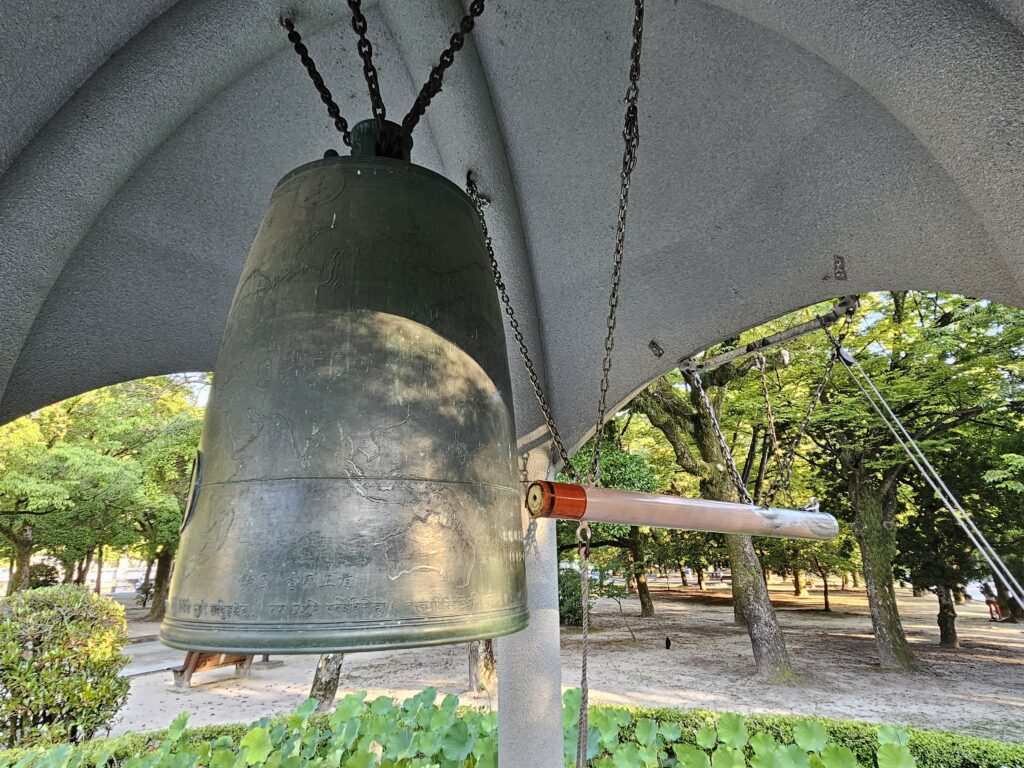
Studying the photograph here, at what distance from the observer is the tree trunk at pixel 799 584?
2198cm

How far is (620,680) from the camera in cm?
970

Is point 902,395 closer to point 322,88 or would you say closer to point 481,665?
point 481,665

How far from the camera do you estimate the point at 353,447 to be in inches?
41.0

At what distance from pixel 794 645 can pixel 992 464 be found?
552 centimetres

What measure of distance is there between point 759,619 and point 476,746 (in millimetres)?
7436

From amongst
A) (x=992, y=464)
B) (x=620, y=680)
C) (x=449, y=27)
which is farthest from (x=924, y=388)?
(x=449, y=27)

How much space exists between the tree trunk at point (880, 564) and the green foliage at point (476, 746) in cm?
578

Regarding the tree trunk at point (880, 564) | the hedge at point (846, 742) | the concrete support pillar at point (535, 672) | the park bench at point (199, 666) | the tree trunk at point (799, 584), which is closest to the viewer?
the concrete support pillar at point (535, 672)

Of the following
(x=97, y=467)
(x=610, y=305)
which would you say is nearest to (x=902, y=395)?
(x=610, y=305)

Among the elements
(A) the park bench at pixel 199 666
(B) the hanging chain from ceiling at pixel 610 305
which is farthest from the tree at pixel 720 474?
(A) the park bench at pixel 199 666

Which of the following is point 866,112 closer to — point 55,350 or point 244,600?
point 244,600

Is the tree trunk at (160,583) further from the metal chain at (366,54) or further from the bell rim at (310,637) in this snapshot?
the metal chain at (366,54)

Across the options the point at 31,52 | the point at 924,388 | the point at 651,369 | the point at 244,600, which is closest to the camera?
the point at 244,600

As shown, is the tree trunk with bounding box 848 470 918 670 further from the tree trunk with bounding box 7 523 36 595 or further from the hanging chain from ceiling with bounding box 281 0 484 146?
the tree trunk with bounding box 7 523 36 595
